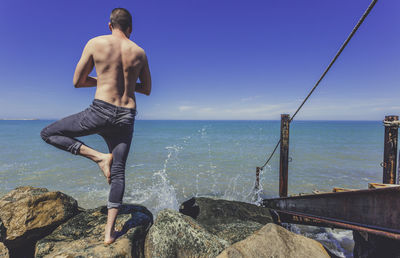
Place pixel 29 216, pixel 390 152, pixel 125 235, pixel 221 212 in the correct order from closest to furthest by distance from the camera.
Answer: pixel 125 235 < pixel 29 216 < pixel 390 152 < pixel 221 212

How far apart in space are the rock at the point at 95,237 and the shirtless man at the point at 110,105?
0.15 meters

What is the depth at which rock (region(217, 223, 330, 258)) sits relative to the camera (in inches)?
79.7

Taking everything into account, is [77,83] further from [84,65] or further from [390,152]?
[390,152]

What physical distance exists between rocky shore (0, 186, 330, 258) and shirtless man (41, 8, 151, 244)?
0.46 metres

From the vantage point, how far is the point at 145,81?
90.8 inches

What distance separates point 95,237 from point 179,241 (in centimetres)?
111

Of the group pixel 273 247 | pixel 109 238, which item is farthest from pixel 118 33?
pixel 273 247

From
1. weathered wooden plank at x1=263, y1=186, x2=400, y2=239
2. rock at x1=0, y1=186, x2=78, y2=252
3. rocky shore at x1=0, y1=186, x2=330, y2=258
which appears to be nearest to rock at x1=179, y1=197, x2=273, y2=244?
weathered wooden plank at x1=263, y1=186, x2=400, y2=239

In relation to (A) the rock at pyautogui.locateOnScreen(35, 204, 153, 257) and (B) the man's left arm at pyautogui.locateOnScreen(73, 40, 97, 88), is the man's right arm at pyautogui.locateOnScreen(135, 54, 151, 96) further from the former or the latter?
(A) the rock at pyautogui.locateOnScreen(35, 204, 153, 257)

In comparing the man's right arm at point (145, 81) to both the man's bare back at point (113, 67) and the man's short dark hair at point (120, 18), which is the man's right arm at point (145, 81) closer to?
the man's bare back at point (113, 67)

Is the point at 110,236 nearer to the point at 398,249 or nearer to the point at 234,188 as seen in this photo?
the point at 398,249

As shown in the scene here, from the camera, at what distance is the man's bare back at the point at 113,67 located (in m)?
1.91

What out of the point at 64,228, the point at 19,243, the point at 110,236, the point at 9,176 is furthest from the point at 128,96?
the point at 9,176

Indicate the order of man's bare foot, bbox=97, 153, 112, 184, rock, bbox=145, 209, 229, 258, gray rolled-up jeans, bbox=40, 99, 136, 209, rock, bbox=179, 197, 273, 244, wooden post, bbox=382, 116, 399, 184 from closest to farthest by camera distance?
gray rolled-up jeans, bbox=40, 99, 136, 209 < man's bare foot, bbox=97, 153, 112, 184 < rock, bbox=145, 209, 229, 258 < wooden post, bbox=382, 116, 399, 184 < rock, bbox=179, 197, 273, 244
